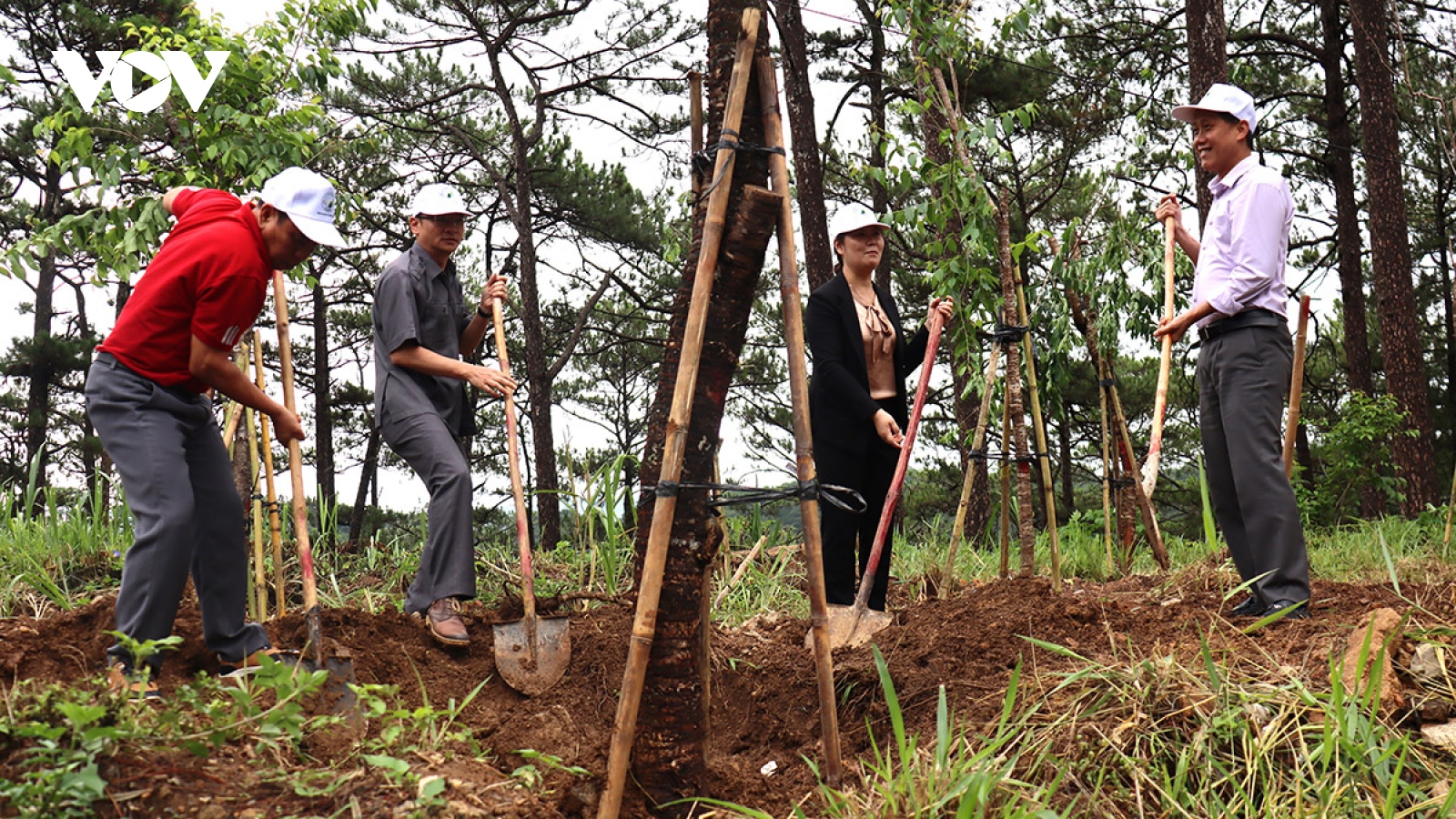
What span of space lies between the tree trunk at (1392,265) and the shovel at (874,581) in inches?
315

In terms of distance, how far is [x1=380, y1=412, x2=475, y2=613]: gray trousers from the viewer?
4.16 metres

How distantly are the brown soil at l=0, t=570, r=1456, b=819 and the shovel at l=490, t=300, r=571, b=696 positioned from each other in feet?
0.19

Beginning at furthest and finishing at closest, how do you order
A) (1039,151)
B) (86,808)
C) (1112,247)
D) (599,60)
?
(1039,151) → (599,60) → (1112,247) → (86,808)

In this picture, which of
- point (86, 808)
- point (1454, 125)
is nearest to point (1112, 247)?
point (1454, 125)

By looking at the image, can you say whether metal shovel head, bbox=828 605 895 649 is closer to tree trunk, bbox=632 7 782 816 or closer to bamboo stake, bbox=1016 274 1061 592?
bamboo stake, bbox=1016 274 1061 592

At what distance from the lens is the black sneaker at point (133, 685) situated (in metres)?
2.55

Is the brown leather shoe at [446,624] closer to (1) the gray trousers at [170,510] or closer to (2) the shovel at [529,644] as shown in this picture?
(2) the shovel at [529,644]

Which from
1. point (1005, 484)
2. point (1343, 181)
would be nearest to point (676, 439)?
point (1005, 484)

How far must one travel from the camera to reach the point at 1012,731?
120 inches

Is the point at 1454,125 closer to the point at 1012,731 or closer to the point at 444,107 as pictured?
the point at 1012,731

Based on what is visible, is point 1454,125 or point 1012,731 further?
point 1454,125

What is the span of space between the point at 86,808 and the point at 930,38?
15.1ft

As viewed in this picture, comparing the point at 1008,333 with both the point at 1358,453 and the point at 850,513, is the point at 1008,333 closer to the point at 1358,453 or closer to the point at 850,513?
the point at 850,513

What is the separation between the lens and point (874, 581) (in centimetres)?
452
